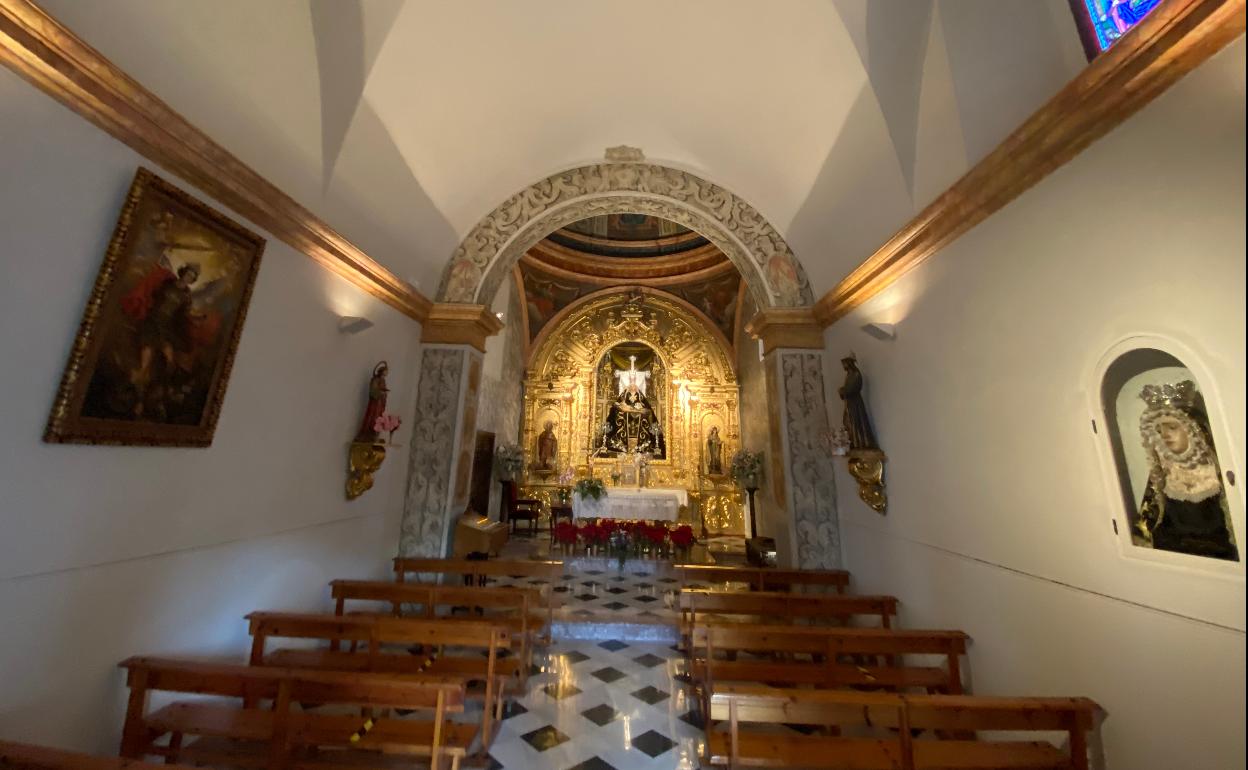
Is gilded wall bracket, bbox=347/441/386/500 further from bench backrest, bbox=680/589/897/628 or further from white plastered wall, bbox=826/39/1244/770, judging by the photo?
white plastered wall, bbox=826/39/1244/770

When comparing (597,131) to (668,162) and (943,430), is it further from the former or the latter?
(943,430)

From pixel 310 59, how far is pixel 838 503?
21.0 ft

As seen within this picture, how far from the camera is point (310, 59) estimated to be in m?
3.38

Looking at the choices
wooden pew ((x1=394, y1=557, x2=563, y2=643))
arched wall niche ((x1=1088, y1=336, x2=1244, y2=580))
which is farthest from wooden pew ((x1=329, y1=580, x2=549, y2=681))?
arched wall niche ((x1=1088, y1=336, x2=1244, y2=580))

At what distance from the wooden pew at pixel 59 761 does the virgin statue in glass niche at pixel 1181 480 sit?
3.85 meters

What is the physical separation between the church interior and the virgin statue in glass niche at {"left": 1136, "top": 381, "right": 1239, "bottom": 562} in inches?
0.5

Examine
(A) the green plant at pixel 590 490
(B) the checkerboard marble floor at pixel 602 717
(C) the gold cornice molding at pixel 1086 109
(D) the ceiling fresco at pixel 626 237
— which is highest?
(D) the ceiling fresco at pixel 626 237

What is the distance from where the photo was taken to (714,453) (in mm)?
10930

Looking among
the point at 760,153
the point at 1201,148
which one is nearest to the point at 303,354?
the point at 760,153

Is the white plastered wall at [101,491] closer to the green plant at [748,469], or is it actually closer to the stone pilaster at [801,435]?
the stone pilaster at [801,435]

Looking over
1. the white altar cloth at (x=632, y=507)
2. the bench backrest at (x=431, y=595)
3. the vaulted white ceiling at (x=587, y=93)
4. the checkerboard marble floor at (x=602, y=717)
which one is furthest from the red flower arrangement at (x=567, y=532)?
the vaulted white ceiling at (x=587, y=93)

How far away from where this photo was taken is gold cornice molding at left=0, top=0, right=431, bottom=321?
1945 mm

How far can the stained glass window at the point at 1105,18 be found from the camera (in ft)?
7.54

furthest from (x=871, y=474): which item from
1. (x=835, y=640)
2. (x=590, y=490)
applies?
(x=590, y=490)
